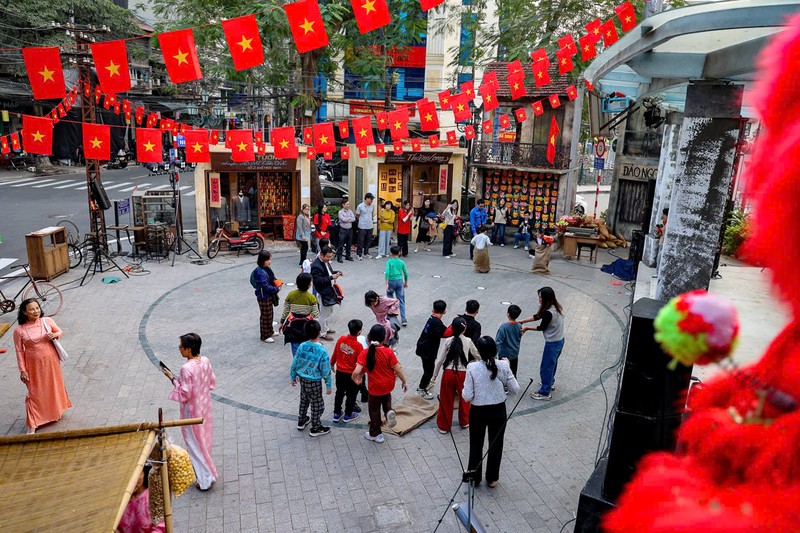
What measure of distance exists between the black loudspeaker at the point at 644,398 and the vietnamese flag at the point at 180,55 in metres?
6.72

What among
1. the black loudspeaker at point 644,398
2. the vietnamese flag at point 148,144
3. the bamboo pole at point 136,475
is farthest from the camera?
the vietnamese flag at point 148,144

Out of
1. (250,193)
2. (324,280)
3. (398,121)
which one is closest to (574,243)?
(398,121)

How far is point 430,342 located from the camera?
8.14 m

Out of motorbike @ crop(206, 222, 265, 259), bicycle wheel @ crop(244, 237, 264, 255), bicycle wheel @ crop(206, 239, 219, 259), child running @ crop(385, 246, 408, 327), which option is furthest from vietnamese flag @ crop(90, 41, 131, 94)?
bicycle wheel @ crop(244, 237, 264, 255)

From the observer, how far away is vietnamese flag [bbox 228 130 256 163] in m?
12.4

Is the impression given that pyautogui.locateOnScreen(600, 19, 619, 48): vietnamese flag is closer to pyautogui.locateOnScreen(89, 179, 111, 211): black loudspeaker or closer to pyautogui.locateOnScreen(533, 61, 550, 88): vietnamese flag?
pyautogui.locateOnScreen(533, 61, 550, 88): vietnamese flag

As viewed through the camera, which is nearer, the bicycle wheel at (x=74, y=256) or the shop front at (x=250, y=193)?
the bicycle wheel at (x=74, y=256)

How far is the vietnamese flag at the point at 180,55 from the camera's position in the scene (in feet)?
25.6

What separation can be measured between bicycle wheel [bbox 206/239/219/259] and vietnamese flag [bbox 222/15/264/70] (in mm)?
9455

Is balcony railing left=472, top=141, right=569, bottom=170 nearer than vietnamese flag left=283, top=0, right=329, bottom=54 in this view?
No

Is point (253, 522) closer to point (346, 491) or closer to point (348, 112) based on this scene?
point (346, 491)

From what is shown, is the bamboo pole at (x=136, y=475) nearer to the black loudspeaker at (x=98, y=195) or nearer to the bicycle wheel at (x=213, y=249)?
the black loudspeaker at (x=98, y=195)

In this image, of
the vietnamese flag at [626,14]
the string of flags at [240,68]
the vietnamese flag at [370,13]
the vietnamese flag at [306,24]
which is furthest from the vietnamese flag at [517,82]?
the vietnamese flag at [306,24]

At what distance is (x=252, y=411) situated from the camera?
313 inches
